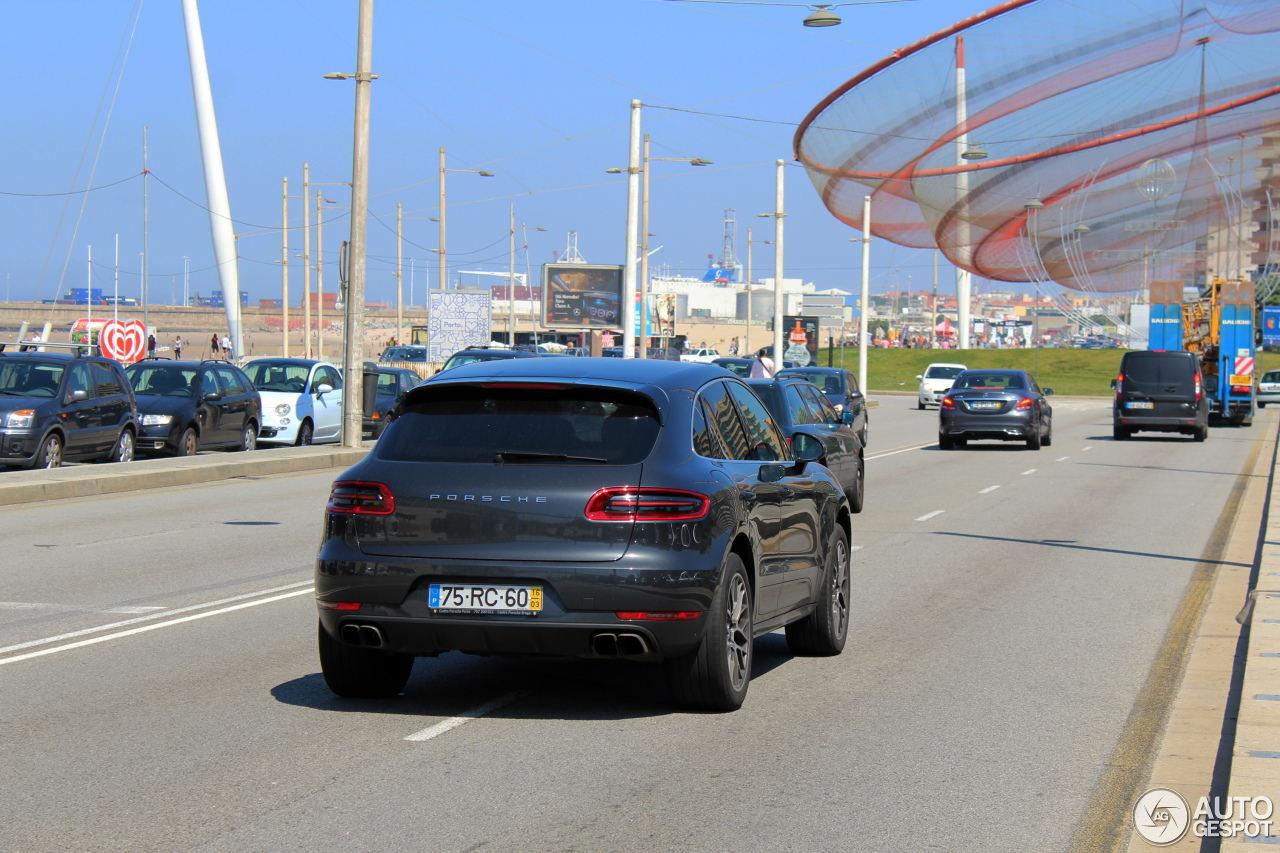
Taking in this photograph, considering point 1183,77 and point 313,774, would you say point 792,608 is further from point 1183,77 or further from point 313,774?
point 1183,77

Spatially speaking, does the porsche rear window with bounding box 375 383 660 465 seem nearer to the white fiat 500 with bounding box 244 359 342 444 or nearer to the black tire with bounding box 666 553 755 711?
the black tire with bounding box 666 553 755 711

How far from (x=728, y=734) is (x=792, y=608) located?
137cm

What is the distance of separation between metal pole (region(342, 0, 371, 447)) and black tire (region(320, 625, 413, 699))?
59.2 feet

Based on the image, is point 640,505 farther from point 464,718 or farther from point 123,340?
point 123,340

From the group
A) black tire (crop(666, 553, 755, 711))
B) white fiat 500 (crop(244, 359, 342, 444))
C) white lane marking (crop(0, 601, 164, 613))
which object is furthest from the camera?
white fiat 500 (crop(244, 359, 342, 444))

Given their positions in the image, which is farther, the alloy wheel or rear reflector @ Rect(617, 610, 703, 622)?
the alloy wheel

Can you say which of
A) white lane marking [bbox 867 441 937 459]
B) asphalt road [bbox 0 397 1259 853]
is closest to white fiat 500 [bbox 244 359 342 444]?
white lane marking [bbox 867 441 937 459]

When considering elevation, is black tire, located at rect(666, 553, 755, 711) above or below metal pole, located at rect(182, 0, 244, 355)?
below

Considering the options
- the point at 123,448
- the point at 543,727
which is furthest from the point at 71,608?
the point at 123,448

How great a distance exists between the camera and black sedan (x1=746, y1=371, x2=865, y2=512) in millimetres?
16203

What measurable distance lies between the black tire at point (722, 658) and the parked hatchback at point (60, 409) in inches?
602

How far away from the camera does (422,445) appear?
651 cm

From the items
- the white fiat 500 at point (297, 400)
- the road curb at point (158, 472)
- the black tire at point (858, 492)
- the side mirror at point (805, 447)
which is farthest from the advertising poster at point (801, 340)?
A: the side mirror at point (805, 447)

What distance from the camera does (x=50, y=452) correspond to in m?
20.0
